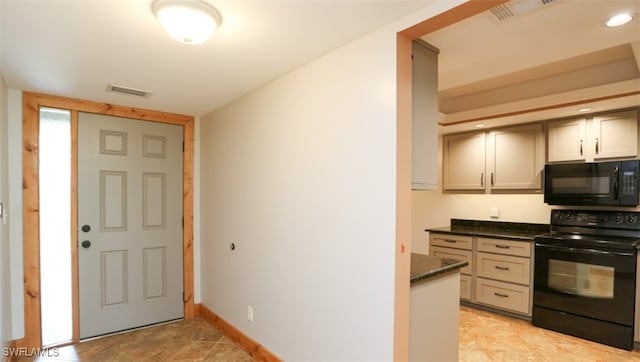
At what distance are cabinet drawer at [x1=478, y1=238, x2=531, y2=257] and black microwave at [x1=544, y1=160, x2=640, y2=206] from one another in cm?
58

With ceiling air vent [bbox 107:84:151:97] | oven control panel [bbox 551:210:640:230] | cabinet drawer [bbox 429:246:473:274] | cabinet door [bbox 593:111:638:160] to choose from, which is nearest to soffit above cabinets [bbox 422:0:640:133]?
cabinet door [bbox 593:111:638:160]

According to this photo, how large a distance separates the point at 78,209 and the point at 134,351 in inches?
55.7

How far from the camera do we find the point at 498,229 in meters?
4.11

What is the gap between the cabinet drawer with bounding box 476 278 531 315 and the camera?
347 centimetres

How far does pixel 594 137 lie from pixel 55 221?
5734 millimetres

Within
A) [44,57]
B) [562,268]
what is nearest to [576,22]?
[562,268]

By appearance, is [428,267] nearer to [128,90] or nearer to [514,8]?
[514,8]

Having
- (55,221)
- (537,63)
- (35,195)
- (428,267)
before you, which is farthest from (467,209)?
(55,221)

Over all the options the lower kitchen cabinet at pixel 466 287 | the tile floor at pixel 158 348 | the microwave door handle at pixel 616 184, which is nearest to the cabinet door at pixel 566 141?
the microwave door handle at pixel 616 184

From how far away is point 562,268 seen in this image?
3.21 metres

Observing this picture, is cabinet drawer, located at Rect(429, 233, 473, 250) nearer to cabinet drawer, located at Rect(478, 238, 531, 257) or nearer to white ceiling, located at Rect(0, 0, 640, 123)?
cabinet drawer, located at Rect(478, 238, 531, 257)

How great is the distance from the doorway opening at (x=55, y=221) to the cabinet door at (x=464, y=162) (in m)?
4.31

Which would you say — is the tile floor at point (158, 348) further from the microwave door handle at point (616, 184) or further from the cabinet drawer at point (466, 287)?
the microwave door handle at point (616, 184)

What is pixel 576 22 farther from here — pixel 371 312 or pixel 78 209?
pixel 78 209
